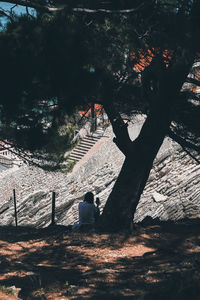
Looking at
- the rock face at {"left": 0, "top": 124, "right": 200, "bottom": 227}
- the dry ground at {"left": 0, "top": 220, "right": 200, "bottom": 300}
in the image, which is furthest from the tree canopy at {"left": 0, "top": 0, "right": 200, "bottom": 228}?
the rock face at {"left": 0, "top": 124, "right": 200, "bottom": 227}

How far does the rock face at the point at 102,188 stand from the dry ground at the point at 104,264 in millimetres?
4417

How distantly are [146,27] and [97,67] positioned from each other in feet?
3.67

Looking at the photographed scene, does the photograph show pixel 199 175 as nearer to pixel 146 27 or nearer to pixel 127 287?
pixel 146 27

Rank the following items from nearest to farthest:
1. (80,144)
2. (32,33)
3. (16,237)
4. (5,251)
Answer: (32,33)
(5,251)
(16,237)
(80,144)

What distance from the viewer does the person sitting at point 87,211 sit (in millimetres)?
8062

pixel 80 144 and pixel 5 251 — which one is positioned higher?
pixel 80 144

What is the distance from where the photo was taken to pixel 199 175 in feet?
46.5

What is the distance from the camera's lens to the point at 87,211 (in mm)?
8188

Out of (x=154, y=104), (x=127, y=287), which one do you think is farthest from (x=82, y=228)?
(x=127, y=287)

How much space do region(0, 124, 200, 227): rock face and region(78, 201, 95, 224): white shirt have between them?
420 centimetres

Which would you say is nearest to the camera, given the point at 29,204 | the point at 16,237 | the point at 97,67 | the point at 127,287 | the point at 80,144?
the point at 127,287

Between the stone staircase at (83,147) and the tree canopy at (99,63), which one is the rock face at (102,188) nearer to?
the stone staircase at (83,147)

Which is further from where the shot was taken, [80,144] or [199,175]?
[80,144]

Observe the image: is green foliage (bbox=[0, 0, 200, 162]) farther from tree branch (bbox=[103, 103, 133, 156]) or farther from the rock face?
the rock face
